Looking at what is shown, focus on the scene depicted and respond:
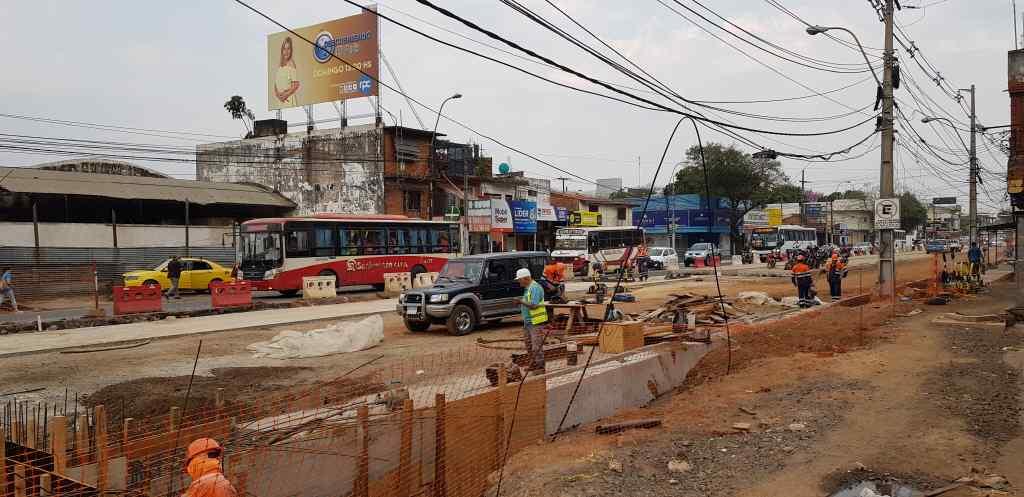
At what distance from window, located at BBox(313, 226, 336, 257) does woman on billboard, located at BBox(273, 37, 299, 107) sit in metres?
21.5

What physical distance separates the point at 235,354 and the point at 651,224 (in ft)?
187

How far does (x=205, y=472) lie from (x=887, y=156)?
22.4 metres

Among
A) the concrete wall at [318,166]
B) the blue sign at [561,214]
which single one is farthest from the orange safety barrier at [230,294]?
the blue sign at [561,214]

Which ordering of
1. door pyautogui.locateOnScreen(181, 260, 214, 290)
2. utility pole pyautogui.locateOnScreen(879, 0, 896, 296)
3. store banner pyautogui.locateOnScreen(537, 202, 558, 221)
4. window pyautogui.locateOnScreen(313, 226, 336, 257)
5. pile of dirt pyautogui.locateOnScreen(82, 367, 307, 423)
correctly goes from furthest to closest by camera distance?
store banner pyautogui.locateOnScreen(537, 202, 558, 221), door pyautogui.locateOnScreen(181, 260, 214, 290), window pyautogui.locateOnScreen(313, 226, 336, 257), utility pole pyautogui.locateOnScreen(879, 0, 896, 296), pile of dirt pyautogui.locateOnScreen(82, 367, 307, 423)

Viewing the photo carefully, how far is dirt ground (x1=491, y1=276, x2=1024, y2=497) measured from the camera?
6.44 meters

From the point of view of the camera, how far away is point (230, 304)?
21.8 meters

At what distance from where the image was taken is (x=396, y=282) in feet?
93.3

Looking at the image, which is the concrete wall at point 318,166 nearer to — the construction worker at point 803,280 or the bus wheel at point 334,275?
the bus wheel at point 334,275

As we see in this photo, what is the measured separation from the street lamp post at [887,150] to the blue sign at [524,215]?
30129 mm

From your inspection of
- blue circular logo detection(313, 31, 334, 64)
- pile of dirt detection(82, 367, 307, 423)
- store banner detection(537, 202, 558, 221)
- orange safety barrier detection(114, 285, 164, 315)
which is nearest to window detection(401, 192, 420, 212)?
blue circular logo detection(313, 31, 334, 64)

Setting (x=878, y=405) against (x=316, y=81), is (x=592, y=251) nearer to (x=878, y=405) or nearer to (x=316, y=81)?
(x=316, y=81)

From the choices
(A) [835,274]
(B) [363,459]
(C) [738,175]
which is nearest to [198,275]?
(A) [835,274]

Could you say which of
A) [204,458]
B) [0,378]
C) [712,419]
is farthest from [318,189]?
[204,458]

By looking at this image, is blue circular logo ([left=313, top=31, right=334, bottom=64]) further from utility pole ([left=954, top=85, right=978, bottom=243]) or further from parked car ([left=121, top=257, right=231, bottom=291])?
utility pole ([left=954, top=85, right=978, bottom=243])
